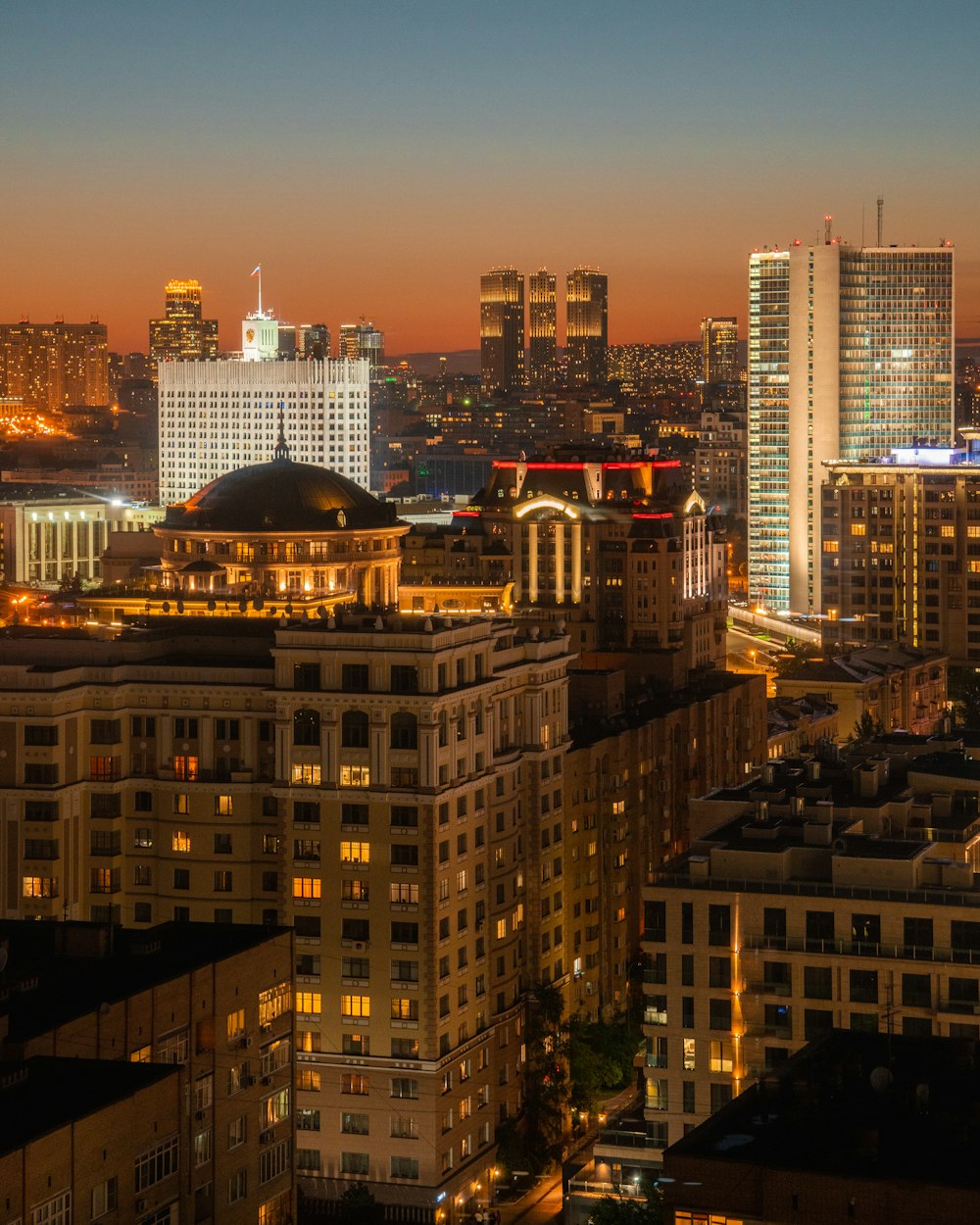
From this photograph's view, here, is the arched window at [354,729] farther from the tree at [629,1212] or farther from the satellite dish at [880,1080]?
the satellite dish at [880,1080]

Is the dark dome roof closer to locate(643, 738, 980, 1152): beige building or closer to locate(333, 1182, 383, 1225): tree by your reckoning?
locate(333, 1182, 383, 1225): tree

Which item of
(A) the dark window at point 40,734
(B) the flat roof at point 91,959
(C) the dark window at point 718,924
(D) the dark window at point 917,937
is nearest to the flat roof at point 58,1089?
(B) the flat roof at point 91,959

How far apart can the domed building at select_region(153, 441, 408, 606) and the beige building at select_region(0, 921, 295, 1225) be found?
66.8 metres

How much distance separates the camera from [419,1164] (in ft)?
227

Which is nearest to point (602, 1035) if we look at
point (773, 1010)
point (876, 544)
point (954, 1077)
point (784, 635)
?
point (773, 1010)

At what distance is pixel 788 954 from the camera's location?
61719 millimetres

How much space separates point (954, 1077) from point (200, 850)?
3209 centimetres

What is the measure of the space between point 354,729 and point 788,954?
594 inches

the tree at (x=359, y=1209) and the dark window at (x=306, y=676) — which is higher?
the dark window at (x=306, y=676)

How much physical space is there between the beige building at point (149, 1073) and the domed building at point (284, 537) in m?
66.8

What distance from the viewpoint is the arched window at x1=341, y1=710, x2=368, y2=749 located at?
234 ft

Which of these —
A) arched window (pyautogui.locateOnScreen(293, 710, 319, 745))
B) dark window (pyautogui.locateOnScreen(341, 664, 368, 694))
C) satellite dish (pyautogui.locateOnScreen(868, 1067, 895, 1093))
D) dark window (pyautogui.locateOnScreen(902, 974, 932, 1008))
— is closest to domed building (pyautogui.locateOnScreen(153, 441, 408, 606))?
arched window (pyautogui.locateOnScreen(293, 710, 319, 745))

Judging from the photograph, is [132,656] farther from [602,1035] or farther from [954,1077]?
[954,1077]

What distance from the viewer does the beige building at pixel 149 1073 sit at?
4488 cm
